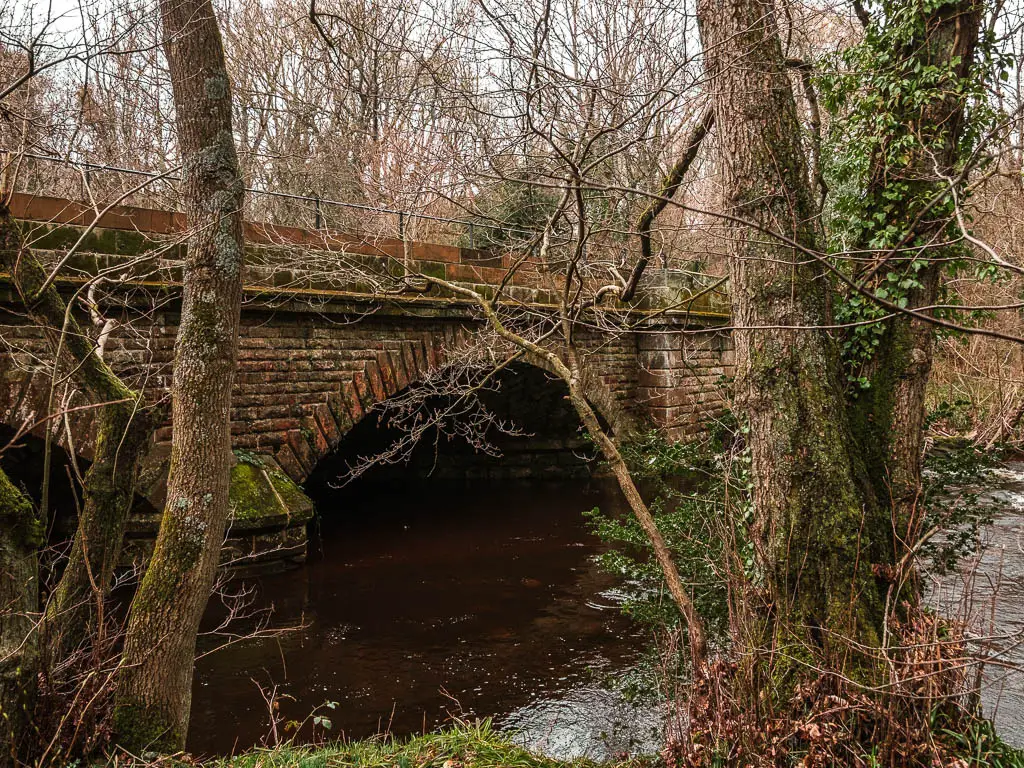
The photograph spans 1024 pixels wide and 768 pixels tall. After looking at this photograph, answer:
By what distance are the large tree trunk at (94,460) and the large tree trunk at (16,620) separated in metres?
0.35

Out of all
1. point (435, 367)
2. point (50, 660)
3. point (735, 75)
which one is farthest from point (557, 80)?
point (435, 367)

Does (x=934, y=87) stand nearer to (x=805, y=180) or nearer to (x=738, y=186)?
(x=805, y=180)

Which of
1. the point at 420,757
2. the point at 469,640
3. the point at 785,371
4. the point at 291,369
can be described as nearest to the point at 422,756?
the point at 420,757

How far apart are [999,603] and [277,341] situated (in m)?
6.84

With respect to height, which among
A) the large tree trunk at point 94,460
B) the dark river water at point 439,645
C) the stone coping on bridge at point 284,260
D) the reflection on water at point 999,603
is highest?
the stone coping on bridge at point 284,260

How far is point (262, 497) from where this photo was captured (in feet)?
24.4

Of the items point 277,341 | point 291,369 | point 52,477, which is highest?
point 277,341

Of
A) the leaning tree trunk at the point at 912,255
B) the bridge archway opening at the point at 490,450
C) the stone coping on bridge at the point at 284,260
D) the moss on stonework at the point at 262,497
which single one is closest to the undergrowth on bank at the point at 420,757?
the leaning tree trunk at the point at 912,255

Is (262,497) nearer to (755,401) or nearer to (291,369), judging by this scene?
(291,369)

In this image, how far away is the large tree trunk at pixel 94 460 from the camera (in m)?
3.68

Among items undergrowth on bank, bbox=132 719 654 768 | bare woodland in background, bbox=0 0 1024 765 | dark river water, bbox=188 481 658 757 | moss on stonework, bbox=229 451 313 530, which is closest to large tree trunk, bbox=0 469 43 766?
bare woodland in background, bbox=0 0 1024 765

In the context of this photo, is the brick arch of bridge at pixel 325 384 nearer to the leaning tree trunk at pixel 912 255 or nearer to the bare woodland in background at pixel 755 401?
the bare woodland in background at pixel 755 401

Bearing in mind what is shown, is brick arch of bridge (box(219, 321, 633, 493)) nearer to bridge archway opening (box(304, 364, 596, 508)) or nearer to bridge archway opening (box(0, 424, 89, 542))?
bridge archway opening (box(0, 424, 89, 542))

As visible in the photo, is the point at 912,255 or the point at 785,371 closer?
the point at 785,371
